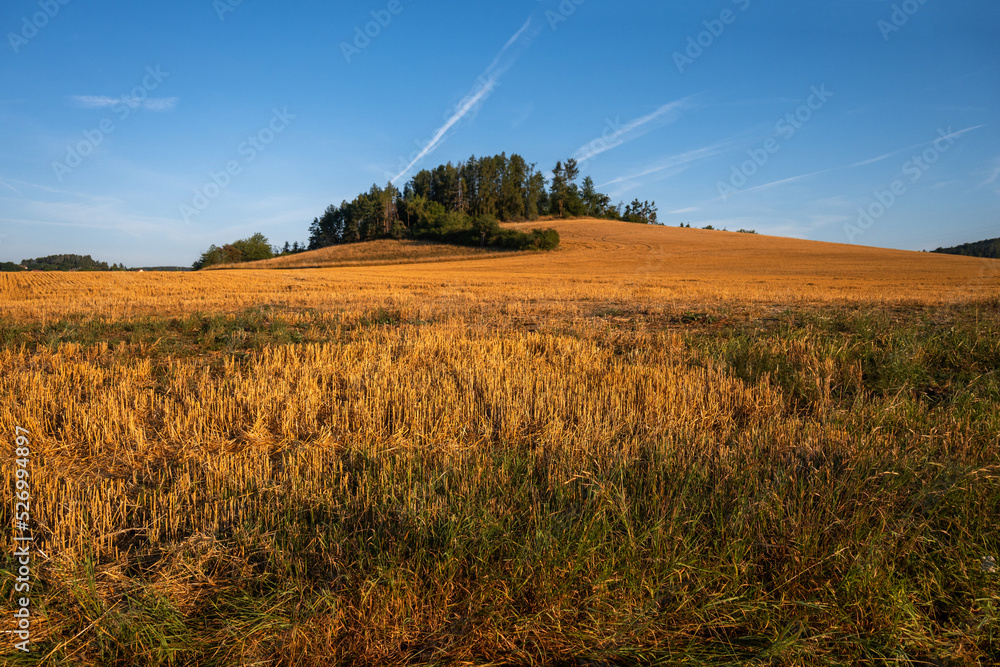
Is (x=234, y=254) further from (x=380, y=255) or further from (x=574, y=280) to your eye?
(x=574, y=280)

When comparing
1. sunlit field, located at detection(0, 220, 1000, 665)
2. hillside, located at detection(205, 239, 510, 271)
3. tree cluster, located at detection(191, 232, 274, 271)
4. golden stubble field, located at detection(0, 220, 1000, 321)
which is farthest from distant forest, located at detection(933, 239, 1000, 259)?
tree cluster, located at detection(191, 232, 274, 271)

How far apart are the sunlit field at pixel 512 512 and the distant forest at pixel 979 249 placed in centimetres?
8460

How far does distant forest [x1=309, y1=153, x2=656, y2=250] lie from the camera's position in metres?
94.8

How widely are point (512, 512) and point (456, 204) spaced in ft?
363

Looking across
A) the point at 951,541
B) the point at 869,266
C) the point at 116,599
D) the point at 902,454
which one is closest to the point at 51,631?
the point at 116,599

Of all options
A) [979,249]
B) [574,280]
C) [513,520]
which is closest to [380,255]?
[574,280]

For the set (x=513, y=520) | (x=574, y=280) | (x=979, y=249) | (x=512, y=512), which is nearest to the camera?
(x=513, y=520)

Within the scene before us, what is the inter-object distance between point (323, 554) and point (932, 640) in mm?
3053

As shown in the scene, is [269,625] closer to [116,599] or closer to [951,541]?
[116,599]

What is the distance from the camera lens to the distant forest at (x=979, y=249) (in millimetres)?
64281

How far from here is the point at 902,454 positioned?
11.9 feet

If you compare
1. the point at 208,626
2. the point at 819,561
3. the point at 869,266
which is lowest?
the point at 208,626

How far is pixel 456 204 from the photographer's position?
109 metres

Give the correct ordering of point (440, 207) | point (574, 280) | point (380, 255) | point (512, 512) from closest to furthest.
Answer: point (512, 512)
point (574, 280)
point (380, 255)
point (440, 207)
